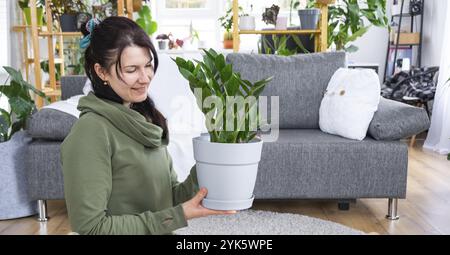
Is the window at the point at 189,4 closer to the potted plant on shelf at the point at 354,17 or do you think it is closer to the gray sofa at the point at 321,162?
the potted plant on shelf at the point at 354,17

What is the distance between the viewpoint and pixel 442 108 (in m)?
4.76

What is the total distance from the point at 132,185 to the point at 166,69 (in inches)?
78.0

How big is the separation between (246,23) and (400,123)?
1724 mm

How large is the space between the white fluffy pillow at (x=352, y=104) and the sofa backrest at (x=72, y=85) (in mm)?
1480

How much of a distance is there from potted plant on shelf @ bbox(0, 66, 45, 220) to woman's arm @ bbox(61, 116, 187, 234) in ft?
5.72

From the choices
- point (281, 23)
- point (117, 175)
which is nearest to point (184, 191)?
point (117, 175)

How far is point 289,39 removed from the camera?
14.2 feet

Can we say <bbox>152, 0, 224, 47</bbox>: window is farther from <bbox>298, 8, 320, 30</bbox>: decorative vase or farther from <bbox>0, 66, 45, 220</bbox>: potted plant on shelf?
<bbox>0, 66, 45, 220</bbox>: potted plant on shelf

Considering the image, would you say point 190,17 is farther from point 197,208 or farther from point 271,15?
point 197,208

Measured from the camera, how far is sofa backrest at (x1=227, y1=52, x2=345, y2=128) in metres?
2.99

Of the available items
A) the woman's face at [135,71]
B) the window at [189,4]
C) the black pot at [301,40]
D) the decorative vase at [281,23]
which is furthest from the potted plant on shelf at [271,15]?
the woman's face at [135,71]

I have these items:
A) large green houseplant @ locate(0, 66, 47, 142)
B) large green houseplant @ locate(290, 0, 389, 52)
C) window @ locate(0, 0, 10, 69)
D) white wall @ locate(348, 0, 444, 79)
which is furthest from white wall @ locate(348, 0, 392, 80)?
large green houseplant @ locate(0, 66, 47, 142)
